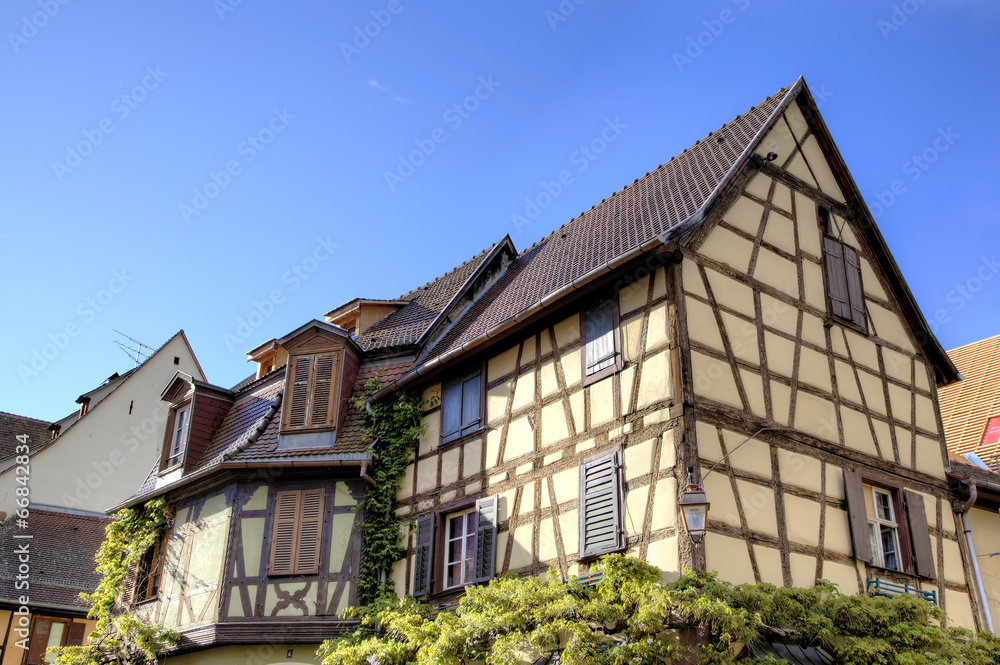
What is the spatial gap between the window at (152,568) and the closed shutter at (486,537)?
6.44 metres

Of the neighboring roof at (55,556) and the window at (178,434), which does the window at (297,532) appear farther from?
the neighboring roof at (55,556)

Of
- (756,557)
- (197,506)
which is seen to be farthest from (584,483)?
(197,506)

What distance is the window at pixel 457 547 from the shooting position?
42.8 feet

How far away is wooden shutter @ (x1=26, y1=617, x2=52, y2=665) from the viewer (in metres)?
21.2

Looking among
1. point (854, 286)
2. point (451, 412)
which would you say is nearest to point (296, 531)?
point (451, 412)

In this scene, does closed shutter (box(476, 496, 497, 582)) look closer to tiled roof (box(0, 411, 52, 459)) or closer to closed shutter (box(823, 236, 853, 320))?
closed shutter (box(823, 236, 853, 320))

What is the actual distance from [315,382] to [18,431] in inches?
669

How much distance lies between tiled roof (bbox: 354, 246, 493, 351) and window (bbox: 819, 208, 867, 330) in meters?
6.91

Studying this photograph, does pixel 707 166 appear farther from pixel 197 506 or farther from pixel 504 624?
pixel 197 506

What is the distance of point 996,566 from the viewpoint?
14.1m

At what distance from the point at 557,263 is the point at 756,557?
662 cm

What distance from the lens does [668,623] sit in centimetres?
990

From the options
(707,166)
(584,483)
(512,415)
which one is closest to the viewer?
(584,483)

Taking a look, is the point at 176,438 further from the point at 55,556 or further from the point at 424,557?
the point at 55,556
